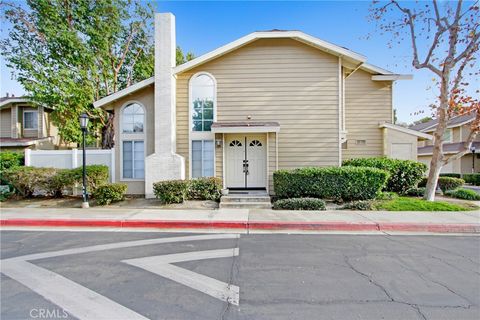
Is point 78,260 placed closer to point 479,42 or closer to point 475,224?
point 475,224

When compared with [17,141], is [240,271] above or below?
below

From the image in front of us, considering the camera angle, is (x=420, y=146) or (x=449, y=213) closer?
(x=449, y=213)

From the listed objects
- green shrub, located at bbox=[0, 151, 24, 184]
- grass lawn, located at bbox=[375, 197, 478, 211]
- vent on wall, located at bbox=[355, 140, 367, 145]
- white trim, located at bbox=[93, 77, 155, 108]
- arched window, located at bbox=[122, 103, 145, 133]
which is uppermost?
white trim, located at bbox=[93, 77, 155, 108]

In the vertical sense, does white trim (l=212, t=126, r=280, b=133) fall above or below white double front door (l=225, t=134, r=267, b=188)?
above

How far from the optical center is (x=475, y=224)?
6828mm

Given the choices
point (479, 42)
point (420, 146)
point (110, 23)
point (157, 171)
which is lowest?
point (157, 171)

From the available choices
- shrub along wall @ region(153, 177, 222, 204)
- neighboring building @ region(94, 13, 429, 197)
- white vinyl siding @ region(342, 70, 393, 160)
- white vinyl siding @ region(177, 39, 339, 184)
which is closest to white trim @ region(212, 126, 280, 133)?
neighboring building @ region(94, 13, 429, 197)

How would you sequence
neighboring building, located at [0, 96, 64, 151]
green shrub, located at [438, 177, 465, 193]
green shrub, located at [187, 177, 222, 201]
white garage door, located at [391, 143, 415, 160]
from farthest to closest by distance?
neighboring building, located at [0, 96, 64, 151] < white garage door, located at [391, 143, 415, 160] < green shrub, located at [438, 177, 465, 193] < green shrub, located at [187, 177, 222, 201]

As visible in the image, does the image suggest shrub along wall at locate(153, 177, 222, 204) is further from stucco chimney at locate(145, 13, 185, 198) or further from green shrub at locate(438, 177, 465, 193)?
green shrub at locate(438, 177, 465, 193)

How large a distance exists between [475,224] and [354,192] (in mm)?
3469

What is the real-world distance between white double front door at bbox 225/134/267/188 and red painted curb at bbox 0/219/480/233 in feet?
14.2

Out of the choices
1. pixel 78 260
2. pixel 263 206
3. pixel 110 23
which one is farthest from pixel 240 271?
pixel 110 23

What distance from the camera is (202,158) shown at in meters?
11.3

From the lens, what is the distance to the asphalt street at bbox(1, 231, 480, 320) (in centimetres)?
304
